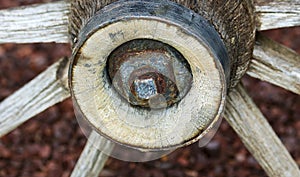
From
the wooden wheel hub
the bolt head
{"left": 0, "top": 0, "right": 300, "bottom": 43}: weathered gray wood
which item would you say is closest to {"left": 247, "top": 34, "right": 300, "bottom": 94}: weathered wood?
the wooden wheel hub

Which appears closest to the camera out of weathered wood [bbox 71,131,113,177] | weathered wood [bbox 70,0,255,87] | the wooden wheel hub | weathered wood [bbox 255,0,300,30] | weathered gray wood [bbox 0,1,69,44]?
the wooden wheel hub

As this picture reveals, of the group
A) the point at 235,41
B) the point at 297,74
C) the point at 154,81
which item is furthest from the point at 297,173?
the point at 154,81

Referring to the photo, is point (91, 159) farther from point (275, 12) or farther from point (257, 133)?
point (275, 12)

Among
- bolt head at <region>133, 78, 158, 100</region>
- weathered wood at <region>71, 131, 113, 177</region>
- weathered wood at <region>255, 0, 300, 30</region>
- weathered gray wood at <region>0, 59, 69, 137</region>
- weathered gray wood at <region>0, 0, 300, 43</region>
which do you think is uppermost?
weathered wood at <region>255, 0, 300, 30</region>

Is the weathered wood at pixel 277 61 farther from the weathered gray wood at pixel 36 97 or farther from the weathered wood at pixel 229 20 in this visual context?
the weathered gray wood at pixel 36 97

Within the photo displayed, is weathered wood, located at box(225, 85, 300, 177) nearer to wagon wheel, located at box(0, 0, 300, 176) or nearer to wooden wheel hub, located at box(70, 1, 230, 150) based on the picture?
wagon wheel, located at box(0, 0, 300, 176)

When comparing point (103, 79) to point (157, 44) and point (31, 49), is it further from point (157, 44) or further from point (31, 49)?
point (31, 49)

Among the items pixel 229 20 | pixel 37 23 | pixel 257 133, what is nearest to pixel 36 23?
pixel 37 23
